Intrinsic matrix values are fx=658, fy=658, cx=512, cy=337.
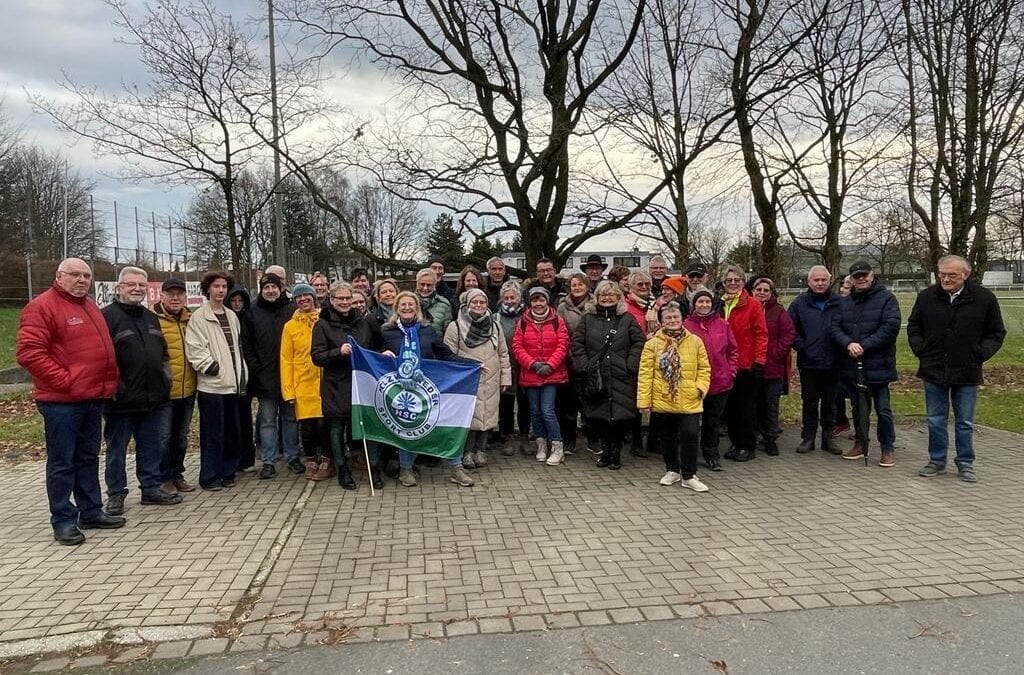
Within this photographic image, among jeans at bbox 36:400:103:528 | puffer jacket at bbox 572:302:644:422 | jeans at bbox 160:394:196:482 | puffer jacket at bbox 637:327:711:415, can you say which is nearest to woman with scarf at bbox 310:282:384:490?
jeans at bbox 160:394:196:482

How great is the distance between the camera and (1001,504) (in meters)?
5.50

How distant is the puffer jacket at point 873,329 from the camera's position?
655 centimetres

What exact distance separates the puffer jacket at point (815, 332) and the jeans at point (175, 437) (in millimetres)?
6197

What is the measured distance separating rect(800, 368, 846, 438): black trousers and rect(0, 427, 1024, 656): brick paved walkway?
3.45 feet

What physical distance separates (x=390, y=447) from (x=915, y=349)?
5.23 m

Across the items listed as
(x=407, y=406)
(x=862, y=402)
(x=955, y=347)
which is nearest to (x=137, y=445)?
(x=407, y=406)

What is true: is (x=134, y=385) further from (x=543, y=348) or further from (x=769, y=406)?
(x=769, y=406)

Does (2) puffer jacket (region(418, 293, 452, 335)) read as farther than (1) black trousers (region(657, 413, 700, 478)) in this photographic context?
Yes

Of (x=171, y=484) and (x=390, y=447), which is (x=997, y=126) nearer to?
(x=390, y=447)

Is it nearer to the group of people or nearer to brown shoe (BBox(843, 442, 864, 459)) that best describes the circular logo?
the group of people

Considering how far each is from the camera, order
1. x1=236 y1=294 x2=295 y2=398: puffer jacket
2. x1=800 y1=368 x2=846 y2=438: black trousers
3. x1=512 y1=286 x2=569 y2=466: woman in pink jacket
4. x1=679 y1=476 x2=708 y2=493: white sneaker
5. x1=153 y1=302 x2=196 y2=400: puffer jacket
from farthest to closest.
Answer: x1=800 y1=368 x2=846 y2=438: black trousers → x1=512 y1=286 x2=569 y2=466: woman in pink jacket → x1=236 y1=294 x2=295 y2=398: puffer jacket → x1=679 y1=476 x2=708 y2=493: white sneaker → x1=153 y1=302 x2=196 y2=400: puffer jacket

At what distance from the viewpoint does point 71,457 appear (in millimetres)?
4766

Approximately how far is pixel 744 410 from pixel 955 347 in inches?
78.6

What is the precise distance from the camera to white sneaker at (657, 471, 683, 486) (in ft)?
19.9
